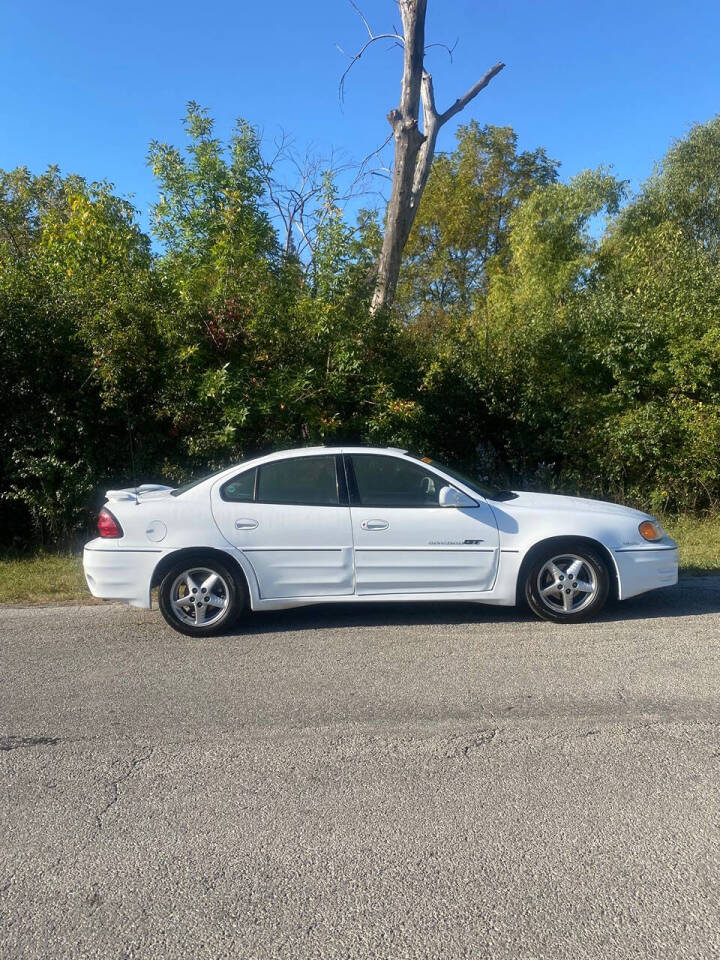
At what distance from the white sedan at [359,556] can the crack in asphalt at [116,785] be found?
7.72 ft

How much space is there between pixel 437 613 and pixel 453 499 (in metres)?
1.18

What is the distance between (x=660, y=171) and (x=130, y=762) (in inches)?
1296

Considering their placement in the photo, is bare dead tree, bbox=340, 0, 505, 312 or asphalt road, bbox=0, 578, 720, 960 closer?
asphalt road, bbox=0, 578, 720, 960

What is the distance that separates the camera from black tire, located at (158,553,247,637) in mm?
6695

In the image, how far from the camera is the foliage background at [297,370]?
10.6 m

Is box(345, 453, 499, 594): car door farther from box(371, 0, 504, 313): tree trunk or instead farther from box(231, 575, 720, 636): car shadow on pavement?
box(371, 0, 504, 313): tree trunk

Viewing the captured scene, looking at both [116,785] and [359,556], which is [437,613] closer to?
[359,556]

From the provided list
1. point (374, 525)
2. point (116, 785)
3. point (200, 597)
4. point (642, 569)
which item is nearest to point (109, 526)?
point (200, 597)

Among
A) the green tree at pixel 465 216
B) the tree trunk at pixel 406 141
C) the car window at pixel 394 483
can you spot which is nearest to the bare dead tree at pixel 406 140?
the tree trunk at pixel 406 141

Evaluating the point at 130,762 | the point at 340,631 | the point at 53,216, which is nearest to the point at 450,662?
the point at 340,631

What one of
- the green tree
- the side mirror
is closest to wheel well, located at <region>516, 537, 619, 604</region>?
the side mirror

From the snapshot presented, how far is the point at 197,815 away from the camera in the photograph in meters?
3.74

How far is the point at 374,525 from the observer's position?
268 inches

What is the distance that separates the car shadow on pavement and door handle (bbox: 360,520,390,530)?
0.68 m
